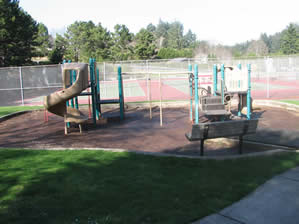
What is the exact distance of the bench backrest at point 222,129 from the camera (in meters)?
6.41

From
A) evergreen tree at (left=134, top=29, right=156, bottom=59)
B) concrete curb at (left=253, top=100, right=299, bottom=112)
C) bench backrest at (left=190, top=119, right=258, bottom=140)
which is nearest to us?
bench backrest at (left=190, top=119, right=258, bottom=140)

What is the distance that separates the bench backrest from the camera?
6.41 metres

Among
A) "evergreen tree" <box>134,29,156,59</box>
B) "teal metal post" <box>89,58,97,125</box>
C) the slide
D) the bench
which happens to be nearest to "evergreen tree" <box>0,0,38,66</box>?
"teal metal post" <box>89,58,97,125</box>

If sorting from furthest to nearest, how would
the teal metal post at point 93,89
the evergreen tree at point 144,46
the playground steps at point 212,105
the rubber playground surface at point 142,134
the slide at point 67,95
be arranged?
the evergreen tree at point 144,46 < the teal metal post at point 93,89 < the playground steps at point 212,105 < the slide at point 67,95 < the rubber playground surface at point 142,134

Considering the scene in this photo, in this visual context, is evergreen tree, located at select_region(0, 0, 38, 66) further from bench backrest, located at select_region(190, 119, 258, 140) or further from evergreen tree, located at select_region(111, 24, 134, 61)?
bench backrest, located at select_region(190, 119, 258, 140)

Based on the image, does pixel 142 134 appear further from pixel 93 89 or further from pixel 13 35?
pixel 13 35

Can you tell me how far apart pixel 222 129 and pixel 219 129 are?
2.9 inches

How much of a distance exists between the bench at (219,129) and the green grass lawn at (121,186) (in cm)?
64

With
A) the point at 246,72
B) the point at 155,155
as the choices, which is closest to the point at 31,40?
the point at 246,72

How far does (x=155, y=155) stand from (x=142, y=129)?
4.31 metres

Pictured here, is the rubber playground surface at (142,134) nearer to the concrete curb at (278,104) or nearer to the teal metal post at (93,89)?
the teal metal post at (93,89)

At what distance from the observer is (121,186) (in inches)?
187

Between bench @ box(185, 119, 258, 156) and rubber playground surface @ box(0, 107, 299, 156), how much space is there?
0.74 m

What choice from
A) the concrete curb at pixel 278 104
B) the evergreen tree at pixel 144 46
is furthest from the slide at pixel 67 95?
the evergreen tree at pixel 144 46
